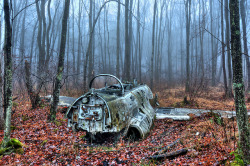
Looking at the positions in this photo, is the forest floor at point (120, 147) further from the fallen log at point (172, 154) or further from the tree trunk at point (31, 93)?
the tree trunk at point (31, 93)

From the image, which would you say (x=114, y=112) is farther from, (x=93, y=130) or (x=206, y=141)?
(x=206, y=141)

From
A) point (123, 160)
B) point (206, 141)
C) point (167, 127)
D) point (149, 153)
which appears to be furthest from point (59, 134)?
point (206, 141)

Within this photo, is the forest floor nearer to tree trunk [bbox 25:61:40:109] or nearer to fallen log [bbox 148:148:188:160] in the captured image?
fallen log [bbox 148:148:188:160]

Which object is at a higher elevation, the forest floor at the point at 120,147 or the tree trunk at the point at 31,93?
the tree trunk at the point at 31,93

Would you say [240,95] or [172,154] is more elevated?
[240,95]

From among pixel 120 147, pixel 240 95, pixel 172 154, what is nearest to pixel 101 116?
pixel 120 147

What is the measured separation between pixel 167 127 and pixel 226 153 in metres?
3.75

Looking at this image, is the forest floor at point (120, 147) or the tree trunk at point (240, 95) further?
the forest floor at point (120, 147)

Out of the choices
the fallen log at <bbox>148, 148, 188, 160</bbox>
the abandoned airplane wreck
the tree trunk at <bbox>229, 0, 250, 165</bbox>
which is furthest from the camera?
the abandoned airplane wreck

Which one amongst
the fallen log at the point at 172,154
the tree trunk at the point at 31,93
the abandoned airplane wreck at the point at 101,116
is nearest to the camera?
the fallen log at the point at 172,154

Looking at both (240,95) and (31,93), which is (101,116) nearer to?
(240,95)

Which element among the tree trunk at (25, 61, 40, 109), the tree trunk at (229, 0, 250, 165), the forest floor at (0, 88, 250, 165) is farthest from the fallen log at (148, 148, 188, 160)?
the tree trunk at (25, 61, 40, 109)

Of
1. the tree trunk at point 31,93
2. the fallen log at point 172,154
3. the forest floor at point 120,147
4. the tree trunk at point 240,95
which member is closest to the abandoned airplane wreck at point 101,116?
the forest floor at point 120,147

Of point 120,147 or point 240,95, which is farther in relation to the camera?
point 120,147
